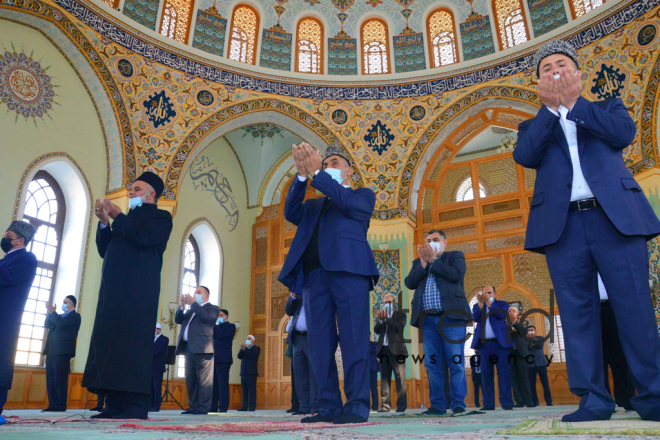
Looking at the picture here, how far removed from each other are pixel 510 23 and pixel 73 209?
29.1 ft

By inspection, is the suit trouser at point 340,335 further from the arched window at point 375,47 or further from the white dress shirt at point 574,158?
the arched window at point 375,47

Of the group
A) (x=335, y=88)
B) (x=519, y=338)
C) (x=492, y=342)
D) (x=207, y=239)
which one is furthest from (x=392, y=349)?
(x=207, y=239)

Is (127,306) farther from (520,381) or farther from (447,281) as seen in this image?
(520,381)

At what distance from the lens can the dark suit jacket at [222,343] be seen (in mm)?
7625

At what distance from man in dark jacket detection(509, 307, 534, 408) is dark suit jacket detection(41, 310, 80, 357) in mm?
5792

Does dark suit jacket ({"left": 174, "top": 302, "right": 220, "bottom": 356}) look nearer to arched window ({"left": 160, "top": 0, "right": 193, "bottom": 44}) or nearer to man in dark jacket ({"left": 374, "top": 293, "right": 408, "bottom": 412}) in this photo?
man in dark jacket ({"left": 374, "top": 293, "right": 408, "bottom": 412})

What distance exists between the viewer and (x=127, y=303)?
3.43 m

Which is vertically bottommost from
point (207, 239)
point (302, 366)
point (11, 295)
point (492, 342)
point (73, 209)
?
point (302, 366)

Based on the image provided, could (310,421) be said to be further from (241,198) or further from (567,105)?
(241,198)

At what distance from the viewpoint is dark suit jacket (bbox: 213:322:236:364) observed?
7.62 m

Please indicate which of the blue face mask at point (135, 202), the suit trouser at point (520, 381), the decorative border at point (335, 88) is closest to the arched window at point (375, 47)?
the decorative border at point (335, 88)

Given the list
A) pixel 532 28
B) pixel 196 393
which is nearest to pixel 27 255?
pixel 196 393

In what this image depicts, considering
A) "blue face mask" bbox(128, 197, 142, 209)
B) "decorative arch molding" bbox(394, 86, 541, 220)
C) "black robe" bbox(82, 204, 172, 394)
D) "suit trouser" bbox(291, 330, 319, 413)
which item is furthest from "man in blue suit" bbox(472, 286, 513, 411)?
"decorative arch molding" bbox(394, 86, 541, 220)

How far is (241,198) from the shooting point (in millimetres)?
13188
